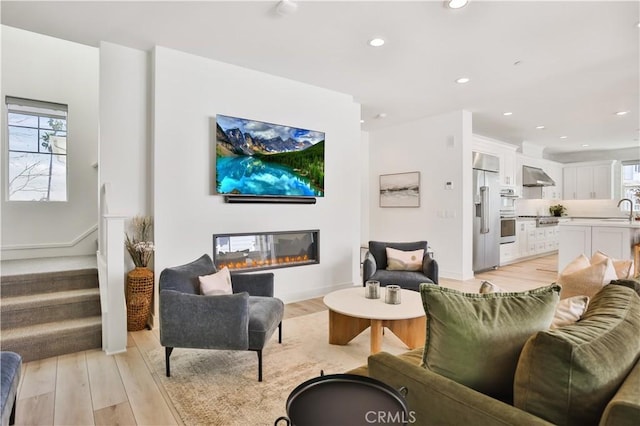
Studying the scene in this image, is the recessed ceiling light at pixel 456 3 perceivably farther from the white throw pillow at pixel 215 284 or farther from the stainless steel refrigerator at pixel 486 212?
the stainless steel refrigerator at pixel 486 212

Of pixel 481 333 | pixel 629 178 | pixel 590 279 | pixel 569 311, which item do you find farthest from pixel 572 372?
pixel 629 178

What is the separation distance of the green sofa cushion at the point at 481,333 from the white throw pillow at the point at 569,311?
0.79 feet

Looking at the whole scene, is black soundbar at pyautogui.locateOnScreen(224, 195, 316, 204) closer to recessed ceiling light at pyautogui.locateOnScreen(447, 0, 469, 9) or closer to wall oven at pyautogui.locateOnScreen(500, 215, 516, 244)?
recessed ceiling light at pyautogui.locateOnScreen(447, 0, 469, 9)

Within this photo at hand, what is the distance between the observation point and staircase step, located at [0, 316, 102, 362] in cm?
258

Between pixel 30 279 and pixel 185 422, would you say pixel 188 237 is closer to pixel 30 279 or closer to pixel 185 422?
pixel 30 279

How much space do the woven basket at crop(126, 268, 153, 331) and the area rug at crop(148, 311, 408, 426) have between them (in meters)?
0.65

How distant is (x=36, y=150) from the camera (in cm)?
417

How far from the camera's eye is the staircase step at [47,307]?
274 cm

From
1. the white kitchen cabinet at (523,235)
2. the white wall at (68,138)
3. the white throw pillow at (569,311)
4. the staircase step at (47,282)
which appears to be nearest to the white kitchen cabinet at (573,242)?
the white kitchen cabinet at (523,235)

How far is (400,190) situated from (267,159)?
3.19 metres

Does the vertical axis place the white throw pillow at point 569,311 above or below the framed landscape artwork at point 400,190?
below

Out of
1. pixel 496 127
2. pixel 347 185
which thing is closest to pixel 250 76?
pixel 347 185

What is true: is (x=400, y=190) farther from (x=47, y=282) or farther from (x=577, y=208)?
(x=577, y=208)

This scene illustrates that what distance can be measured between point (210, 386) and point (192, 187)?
2.04 m
